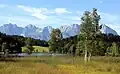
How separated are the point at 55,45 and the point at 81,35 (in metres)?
56.5

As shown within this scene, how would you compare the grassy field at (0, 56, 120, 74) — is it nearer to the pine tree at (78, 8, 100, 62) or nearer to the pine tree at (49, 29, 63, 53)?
the pine tree at (78, 8, 100, 62)

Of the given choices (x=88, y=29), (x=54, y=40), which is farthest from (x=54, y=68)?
(x=54, y=40)

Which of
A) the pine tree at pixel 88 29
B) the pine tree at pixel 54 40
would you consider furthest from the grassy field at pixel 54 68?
the pine tree at pixel 54 40

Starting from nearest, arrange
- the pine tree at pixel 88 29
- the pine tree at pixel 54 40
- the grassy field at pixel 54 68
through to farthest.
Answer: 1. the grassy field at pixel 54 68
2. the pine tree at pixel 88 29
3. the pine tree at pixel 54 40

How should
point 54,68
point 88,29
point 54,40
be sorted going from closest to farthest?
point 54,68
point 88,29
point 54,40

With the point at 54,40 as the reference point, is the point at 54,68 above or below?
below

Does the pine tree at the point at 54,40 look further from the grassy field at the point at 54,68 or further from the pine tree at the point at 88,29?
the grassy field at the point at 54,68

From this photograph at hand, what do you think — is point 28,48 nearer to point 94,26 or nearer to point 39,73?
point 94,26

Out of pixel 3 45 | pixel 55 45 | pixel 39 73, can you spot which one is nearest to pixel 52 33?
pixel 55 45

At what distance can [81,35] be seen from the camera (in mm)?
92125

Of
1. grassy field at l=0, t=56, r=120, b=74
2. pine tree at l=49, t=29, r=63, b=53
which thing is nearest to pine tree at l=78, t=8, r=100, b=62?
grassy field at l=0, t=56, r=120, b=74

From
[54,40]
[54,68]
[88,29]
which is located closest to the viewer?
[54,68]

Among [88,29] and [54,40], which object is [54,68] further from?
[54,40]

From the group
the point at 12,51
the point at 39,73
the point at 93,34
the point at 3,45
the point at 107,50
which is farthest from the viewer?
the point at 12,51
